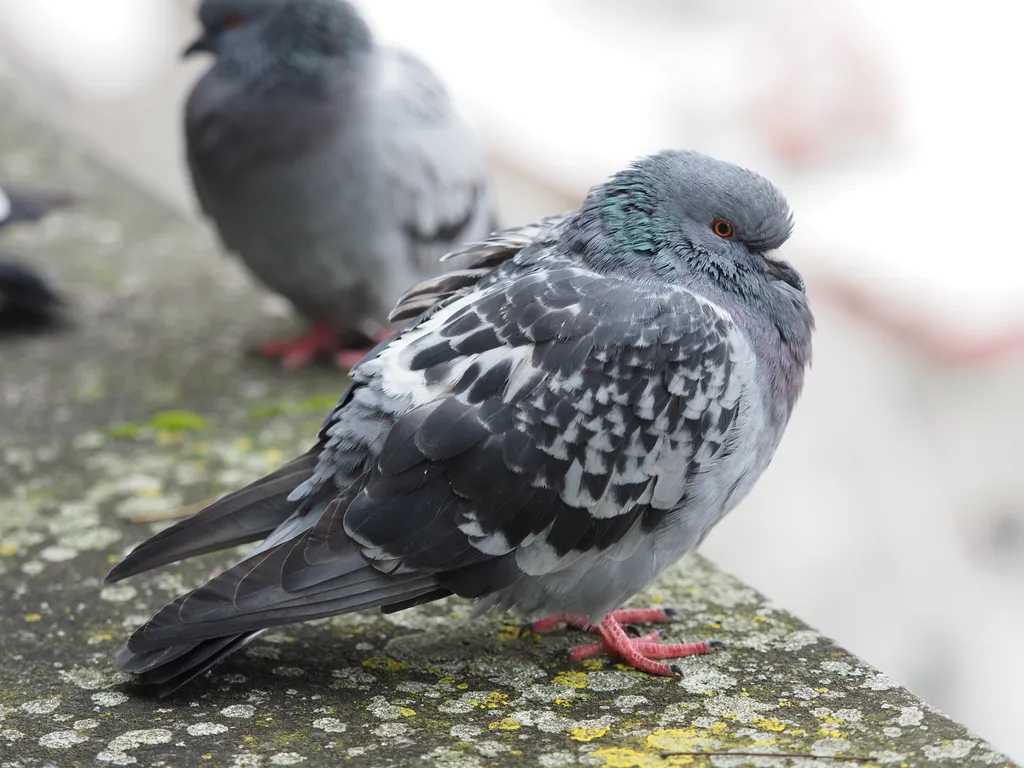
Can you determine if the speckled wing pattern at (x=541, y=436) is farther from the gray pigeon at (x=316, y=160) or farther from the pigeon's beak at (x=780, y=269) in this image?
the gray pigeon at (x=316, y=160)

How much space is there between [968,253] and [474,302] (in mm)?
6303

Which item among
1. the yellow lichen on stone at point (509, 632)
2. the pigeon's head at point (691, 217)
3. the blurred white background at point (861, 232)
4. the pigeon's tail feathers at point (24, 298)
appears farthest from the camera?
Answer: the blurred white background at point (861, 232)

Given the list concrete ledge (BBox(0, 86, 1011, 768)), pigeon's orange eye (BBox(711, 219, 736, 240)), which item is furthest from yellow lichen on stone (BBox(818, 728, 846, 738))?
pigeon's orange eye (BBox(711, 219, 736, 240))

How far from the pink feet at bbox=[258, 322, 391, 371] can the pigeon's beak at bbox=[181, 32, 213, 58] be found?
→ 57.9 inches

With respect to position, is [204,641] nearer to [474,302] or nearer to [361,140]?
[474,302]

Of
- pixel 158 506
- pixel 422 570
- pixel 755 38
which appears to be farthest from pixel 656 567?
pixel 755 38

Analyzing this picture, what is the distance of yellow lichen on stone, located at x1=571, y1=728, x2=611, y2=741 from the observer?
3097 millimetres

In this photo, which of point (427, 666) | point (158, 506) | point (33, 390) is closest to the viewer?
point (427, 666)

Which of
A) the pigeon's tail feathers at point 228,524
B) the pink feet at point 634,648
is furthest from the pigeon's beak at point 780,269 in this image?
the pigeon's tail feathers at point 228,524

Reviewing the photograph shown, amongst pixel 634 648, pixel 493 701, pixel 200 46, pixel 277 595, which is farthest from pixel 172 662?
pixel 200 46

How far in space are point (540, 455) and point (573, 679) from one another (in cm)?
66

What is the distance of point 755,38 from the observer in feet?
33.8

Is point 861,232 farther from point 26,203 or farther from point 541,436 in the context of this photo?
point 541,436

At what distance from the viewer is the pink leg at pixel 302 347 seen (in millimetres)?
5852
